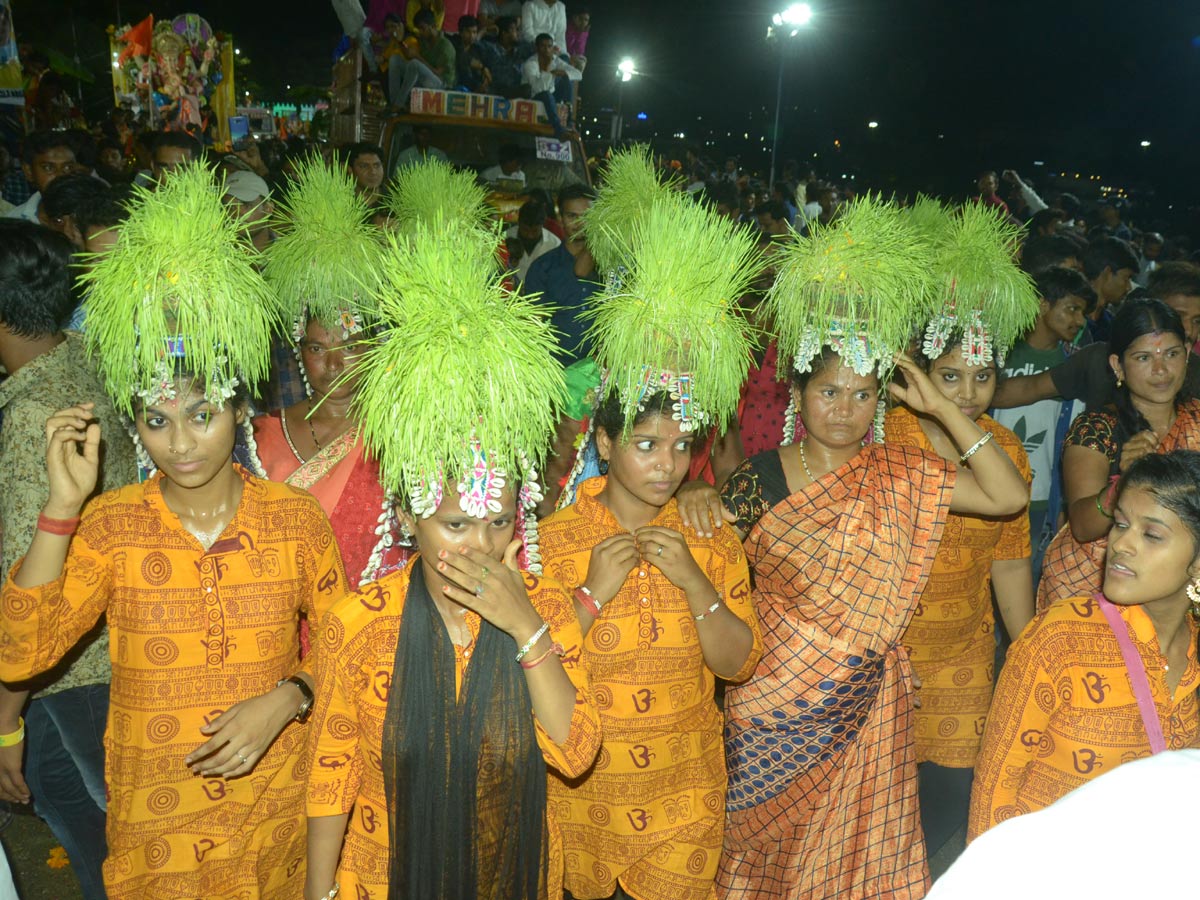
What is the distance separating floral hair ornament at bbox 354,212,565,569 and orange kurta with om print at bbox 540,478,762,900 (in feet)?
2.12

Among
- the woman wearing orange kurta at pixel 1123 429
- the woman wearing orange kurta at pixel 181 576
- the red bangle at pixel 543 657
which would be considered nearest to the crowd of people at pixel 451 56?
the woman wearing orange kurta at pixel 1123 429

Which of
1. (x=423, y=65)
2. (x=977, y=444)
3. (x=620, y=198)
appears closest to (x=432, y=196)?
(x=620, y=198)

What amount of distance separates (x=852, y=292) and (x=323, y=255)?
1932mm

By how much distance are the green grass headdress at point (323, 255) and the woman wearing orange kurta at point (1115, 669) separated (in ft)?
7.68

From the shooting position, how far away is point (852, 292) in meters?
2.82

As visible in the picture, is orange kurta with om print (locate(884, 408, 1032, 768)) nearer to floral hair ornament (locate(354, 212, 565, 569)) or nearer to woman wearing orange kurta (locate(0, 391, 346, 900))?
floral hair ornament (locate(354, 212, 565, 569))

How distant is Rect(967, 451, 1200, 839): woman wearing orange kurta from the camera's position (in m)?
2.30

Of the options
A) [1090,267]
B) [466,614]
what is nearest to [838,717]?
[466,614]

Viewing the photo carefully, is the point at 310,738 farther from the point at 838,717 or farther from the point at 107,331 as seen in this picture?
the point at 838,717

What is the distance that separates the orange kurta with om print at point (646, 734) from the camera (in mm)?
2559

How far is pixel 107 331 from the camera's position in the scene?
2229 mm

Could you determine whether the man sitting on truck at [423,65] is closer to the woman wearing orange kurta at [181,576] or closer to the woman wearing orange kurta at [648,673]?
the woman wearing orange kurta at [181,576]

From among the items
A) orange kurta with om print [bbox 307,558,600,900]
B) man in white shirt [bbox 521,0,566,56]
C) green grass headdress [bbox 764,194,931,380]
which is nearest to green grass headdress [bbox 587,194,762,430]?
green grass headdress [bbox 764,194,931,380]

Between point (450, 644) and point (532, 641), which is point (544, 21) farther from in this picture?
point (532, 641)
